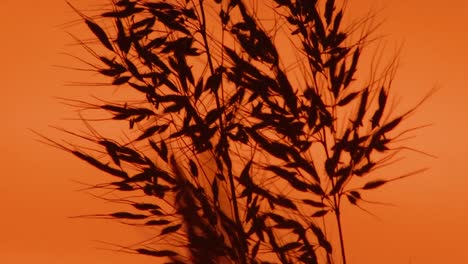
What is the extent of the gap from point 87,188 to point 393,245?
875 mm

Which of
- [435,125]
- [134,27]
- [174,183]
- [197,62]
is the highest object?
[197,62]

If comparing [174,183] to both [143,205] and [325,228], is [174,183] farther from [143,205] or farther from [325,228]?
[325,228]

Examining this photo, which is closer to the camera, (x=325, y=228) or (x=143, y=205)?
(x=143, y=205)

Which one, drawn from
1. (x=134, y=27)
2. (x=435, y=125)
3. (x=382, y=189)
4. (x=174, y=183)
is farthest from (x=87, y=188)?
(x=435, y=125)

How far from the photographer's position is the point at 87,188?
1.87 metres

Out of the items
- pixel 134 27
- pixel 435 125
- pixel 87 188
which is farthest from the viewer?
pixel 87 188

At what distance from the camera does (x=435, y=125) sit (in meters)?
1.73

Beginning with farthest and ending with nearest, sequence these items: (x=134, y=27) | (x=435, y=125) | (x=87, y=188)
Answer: (x=87, y=188), (x=435, y=125), (x=134, y=27)

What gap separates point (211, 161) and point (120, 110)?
0.39m

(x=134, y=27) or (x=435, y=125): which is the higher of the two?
(x=134, y=27)

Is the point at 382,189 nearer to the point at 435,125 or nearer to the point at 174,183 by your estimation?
the point at 435,125

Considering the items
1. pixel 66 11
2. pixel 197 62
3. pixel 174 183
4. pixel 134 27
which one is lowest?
pixel 174 183

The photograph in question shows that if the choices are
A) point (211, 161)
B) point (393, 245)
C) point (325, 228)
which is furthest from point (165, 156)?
point (393, 245)

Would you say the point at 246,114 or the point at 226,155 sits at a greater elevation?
the point at 246,114
